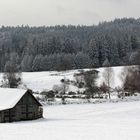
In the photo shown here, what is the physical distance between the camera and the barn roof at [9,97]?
1794 inches

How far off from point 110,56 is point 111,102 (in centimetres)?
7529

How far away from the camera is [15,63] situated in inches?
5955

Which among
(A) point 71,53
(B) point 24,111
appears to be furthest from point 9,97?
(A) point 71,53

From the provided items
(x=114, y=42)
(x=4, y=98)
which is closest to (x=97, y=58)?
(x=114, y=42)

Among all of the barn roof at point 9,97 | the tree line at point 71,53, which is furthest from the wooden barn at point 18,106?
the tree line at point 71,53

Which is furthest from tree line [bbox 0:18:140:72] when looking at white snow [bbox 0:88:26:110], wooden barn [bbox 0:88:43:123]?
wooden barn [bbox 0:88:43:123]

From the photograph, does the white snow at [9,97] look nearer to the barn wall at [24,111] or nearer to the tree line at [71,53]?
Answer: the barn wall at [24,111]

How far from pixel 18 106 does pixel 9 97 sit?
2155mm

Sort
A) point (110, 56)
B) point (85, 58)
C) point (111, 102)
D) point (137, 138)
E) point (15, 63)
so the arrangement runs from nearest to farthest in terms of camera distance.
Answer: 1. point (137, 138)
2. point (111, 102)
3. point (85, 58)
4. point (110, 56)
5. point (15, 63)

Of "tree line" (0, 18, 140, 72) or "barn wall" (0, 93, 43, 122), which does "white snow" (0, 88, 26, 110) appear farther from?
"tree line" (0, 18, 140, 72)

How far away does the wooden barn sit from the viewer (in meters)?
45.0

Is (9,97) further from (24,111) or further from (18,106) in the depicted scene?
(24,111)

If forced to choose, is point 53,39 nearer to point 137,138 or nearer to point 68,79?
point 68,79

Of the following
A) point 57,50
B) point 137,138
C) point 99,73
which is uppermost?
point 57,50
